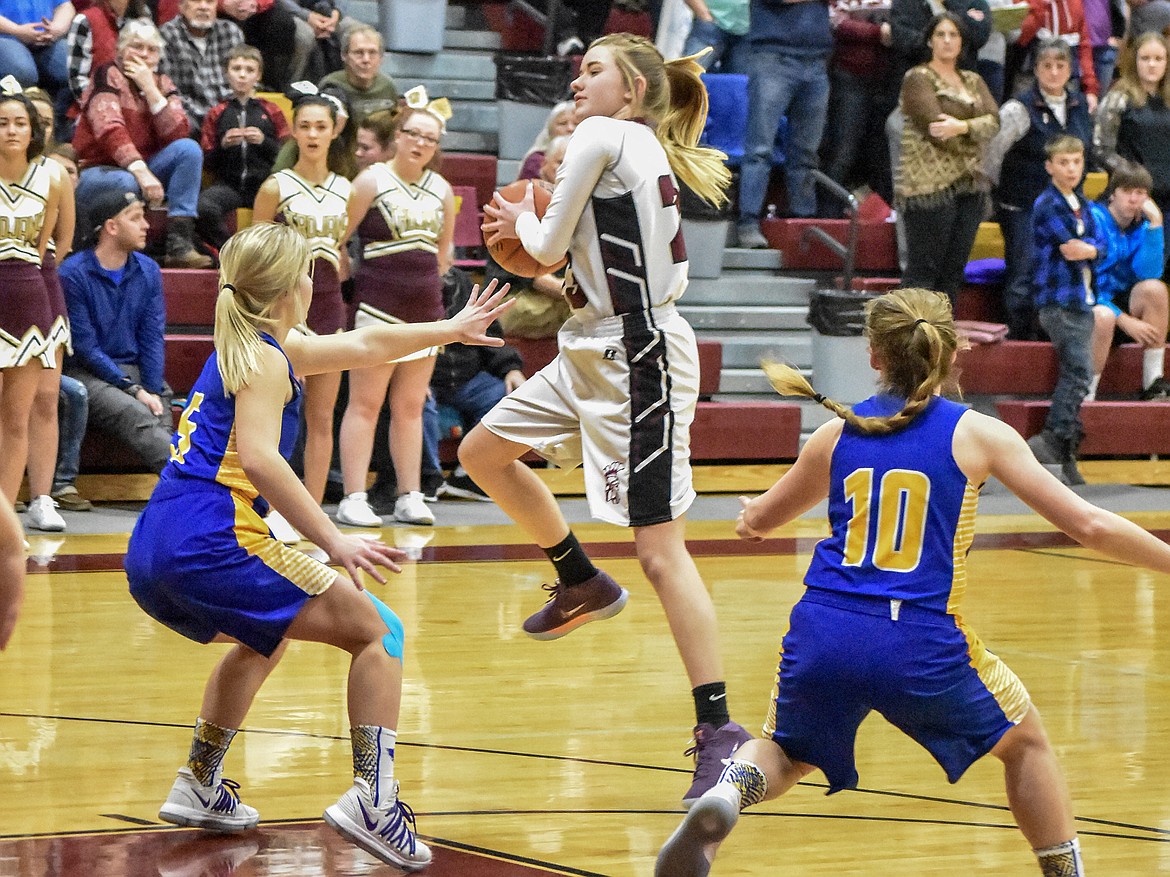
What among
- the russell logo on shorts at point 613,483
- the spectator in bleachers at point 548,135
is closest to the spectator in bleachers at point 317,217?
the spectator in bleachers at point 548,135

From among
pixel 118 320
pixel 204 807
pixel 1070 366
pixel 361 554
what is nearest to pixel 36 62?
pixel 118 320

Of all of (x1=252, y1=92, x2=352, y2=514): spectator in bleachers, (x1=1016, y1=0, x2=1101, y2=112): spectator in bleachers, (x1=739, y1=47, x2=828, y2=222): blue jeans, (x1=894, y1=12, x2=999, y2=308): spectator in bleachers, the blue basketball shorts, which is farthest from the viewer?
(x1=1016, y1=0, x2=1101, y2=112): spectator in bleachers

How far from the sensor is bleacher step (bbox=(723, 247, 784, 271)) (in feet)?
37.2

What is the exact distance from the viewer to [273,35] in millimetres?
10164

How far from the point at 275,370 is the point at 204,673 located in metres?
2.02

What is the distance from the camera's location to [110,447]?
8578 mm

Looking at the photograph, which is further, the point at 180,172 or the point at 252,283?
the point at 180,172

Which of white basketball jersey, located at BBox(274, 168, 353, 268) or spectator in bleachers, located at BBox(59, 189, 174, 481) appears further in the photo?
spectator in bleachers, located at BBox(59, 189, 174, 481)

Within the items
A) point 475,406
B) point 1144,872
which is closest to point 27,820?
point 1144,872

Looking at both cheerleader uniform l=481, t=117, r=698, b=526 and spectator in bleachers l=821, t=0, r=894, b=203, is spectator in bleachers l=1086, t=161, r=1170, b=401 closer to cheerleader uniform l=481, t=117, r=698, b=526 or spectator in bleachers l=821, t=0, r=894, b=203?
spectator in bleachers l=821, t=0, r=894, b=203

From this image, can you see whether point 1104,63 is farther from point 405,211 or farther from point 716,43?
point 405,211

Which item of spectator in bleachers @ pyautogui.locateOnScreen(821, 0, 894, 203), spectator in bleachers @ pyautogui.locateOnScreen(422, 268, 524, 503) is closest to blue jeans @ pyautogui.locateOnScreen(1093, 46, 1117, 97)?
spectator in bleachers @ pyautogui.locateOnScreen(821, 0, 894, 203)

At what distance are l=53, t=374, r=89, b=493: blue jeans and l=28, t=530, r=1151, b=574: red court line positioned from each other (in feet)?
3.83

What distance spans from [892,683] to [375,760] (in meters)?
1.01
